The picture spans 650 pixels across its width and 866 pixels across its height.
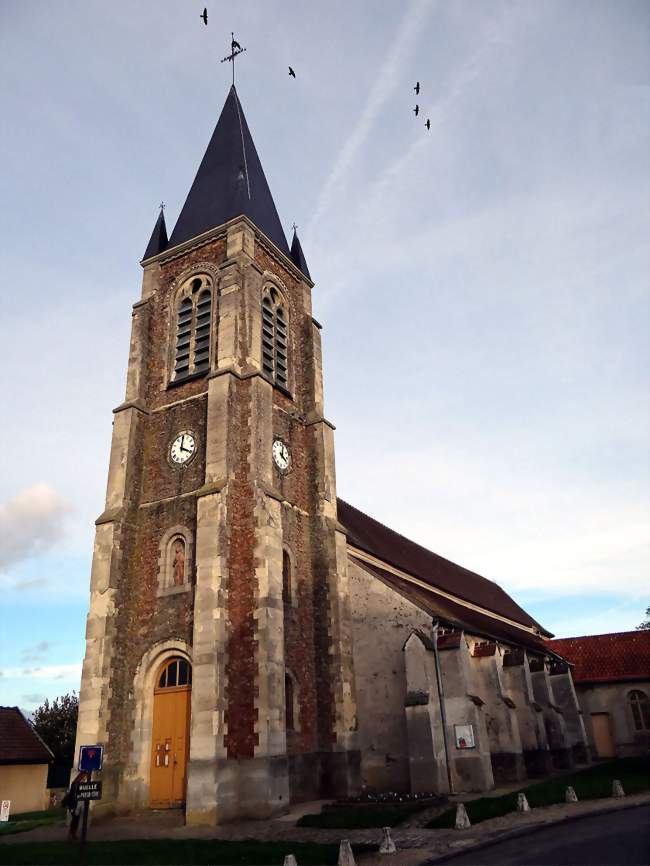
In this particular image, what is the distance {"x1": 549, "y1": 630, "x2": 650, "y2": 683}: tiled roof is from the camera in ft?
109

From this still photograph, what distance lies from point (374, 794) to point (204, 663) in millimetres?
6818

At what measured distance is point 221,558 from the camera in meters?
17.3

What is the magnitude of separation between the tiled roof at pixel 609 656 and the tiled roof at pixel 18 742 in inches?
1002

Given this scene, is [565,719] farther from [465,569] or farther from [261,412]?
[261,412]

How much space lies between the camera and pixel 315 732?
18.8 m

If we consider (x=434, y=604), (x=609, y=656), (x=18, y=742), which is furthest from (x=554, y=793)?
(x=609, y=656)

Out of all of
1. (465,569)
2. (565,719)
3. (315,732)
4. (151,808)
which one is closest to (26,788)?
(151,808)

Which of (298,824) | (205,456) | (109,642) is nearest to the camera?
(298,824)

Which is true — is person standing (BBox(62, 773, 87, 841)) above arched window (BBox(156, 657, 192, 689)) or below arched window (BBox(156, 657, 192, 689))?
below

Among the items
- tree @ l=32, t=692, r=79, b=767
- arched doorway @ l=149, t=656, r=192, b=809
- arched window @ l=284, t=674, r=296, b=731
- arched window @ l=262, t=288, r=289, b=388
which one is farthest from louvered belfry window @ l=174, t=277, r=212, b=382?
tree @ l=32, t=692, r=79, b=767

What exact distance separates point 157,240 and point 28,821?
19.8 meters

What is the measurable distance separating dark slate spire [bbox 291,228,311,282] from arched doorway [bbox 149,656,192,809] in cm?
1569

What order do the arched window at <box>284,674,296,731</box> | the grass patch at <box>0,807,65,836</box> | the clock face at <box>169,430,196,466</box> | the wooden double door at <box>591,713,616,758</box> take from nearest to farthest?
the grass patch at <box>0,807,65,836</box>
the arched window at <box>284,674,296,731</box>
the clock face at <box>169,430,196,466</box>
the wooden double door at <box>591,713,616,758</box>

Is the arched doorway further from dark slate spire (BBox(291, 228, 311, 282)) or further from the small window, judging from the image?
dark slate spire (BBox(291, 228, 311, 282))
